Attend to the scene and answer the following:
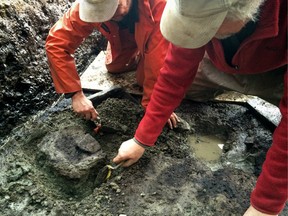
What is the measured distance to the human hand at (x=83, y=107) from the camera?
8.16 ft

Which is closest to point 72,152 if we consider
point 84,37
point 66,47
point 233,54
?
point 66,47

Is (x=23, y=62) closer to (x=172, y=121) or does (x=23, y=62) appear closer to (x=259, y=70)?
(x=172, y=121)

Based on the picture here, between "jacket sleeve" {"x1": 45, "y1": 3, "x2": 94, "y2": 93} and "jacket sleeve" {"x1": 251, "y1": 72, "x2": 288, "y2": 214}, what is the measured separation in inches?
60.2

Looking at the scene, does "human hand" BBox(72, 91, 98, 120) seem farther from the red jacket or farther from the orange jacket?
the red jacket

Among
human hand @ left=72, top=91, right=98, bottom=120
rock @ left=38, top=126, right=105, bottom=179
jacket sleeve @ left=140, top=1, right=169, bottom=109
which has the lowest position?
rock @ left=38, top=126, right=105, bottom=179

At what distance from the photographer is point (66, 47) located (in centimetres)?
244

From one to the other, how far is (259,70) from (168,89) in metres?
0.61

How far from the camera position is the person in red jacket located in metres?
1.31

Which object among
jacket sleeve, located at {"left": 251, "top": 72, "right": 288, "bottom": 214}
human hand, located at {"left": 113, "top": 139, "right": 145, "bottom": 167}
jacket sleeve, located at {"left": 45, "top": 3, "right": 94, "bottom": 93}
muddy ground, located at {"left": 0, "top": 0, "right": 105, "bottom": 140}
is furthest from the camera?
muddy ground, located at {"left": 0, "top": 0, "right": 105, "bottom": 140}

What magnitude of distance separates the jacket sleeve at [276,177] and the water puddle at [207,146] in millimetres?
911

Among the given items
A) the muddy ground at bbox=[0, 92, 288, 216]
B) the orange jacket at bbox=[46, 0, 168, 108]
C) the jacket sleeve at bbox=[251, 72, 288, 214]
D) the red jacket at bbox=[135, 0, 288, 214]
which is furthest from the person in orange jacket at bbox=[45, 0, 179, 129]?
the jacket sleeve at bbox=[251, 72, 288, 214]

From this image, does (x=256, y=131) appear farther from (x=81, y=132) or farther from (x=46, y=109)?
(x=46, y=109)

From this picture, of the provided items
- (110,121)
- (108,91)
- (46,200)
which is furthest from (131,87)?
(46,200)

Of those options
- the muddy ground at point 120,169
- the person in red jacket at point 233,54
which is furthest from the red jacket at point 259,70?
the muddy ground at point 120,169
